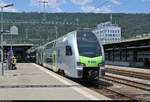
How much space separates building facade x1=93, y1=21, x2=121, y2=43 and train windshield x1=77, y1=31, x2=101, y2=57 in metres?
38.8

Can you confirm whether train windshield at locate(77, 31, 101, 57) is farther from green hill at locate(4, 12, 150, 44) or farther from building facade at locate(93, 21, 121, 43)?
building facade at locate(93, 21, 121, 43)

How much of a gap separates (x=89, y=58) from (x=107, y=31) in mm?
45919

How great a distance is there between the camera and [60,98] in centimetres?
805

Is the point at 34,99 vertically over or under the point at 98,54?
under

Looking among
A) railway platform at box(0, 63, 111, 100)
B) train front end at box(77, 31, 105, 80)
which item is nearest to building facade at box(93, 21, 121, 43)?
train front end at box(77, 31, 105, 80)

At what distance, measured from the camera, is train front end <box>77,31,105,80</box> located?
39.0 feet

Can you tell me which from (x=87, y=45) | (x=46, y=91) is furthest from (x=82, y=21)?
(x=46, y=91)

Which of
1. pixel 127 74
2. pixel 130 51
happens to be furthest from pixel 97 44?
pixel 130 51

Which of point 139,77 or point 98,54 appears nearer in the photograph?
point 98,54

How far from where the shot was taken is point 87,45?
12492 mm

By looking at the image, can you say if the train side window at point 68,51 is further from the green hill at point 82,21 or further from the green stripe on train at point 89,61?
the green hill at point 82,21

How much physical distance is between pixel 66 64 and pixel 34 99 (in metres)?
5.96

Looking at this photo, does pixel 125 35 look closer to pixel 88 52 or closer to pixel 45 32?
pixel 45 32

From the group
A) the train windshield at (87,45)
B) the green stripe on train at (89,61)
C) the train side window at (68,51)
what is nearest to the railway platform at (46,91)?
the green stripe on train at (89,61)
